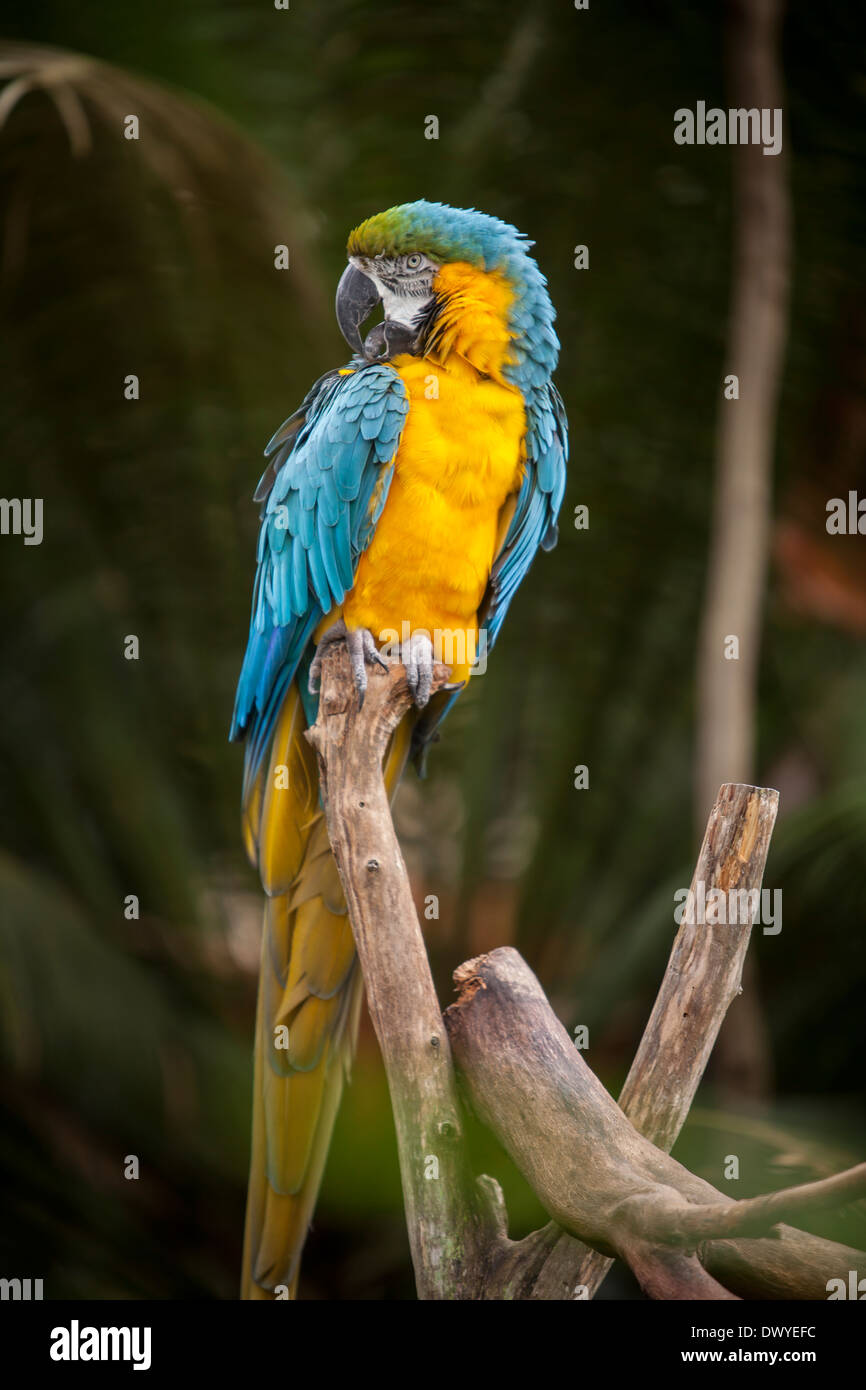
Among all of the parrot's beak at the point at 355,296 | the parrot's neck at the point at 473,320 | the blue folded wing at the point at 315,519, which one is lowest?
the blue folded wing at the point at 315,519

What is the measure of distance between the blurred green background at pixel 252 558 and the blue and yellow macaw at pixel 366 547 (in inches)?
32.0

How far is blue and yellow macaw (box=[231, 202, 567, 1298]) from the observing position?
1.69m

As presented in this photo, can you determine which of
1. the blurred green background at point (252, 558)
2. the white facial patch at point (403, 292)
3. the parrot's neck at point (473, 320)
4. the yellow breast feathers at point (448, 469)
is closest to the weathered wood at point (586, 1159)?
the yellow breast feathers at point (448, 469)

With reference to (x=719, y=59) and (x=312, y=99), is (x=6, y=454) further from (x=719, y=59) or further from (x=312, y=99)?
(x=719, y=59)

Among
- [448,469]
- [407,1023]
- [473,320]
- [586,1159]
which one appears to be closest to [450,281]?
[473,320]

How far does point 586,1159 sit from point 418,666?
0.71 meters

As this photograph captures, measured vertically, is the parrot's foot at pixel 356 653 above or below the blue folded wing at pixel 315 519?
below

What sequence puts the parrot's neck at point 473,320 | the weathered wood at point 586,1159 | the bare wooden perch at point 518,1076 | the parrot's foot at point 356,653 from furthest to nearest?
the parrot's neck at point 473,320 → the parrot's foot at point 356,653 → the bare wooden perch at point 518,1076 → the weathered wood at point 586,1159

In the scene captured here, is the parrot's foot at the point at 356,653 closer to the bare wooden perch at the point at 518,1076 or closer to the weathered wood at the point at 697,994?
the bare wooden perch at the point at 518,1076

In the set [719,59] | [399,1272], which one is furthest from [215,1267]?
[719,59]

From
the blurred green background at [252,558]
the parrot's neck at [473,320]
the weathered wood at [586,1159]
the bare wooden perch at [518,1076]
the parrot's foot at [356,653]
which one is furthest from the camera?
the blurred green background at [252,558]

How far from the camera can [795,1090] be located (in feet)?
9.95

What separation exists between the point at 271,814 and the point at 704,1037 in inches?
29.2

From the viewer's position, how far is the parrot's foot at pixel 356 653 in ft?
5.34
